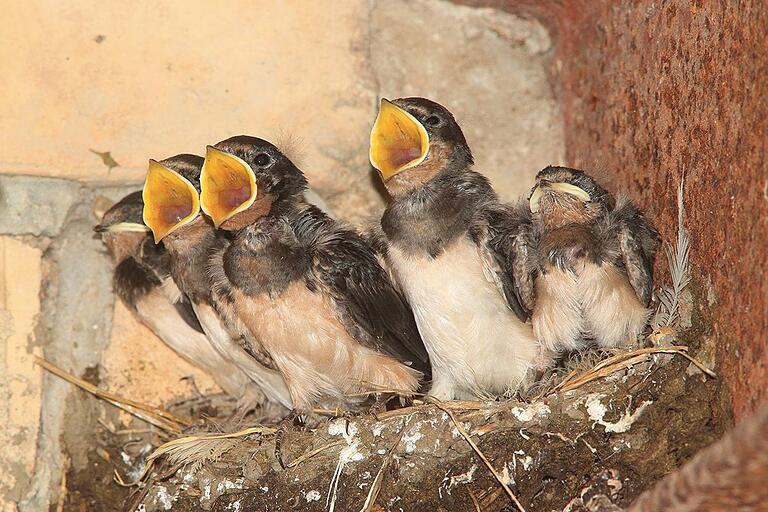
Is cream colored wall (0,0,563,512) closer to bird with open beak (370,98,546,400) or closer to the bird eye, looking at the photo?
the bird eye

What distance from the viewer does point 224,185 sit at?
280 cm

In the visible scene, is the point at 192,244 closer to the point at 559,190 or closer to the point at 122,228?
the point at 122,228

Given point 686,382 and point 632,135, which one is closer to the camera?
point 686,382

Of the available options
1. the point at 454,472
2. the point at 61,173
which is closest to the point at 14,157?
the point at 61,173

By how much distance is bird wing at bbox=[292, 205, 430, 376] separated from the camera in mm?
2826

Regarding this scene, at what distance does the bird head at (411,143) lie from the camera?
2783 millimetres

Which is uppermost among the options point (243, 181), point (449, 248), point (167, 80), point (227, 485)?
point (167, 80)

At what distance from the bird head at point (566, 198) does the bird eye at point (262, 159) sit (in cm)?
69

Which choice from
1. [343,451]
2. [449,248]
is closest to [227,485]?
[343,451]

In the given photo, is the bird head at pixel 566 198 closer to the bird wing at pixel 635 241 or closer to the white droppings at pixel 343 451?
the bird wing at pixel 635 241

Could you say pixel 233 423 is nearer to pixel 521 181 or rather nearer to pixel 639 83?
pixel 521 181

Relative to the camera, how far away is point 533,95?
3.56 metres

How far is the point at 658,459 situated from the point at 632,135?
2.98 ft

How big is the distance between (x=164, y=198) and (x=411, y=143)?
67 cm
